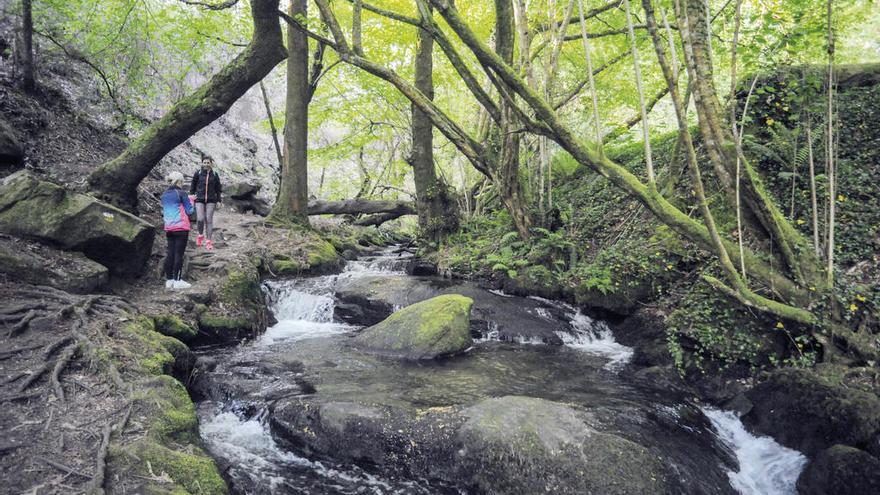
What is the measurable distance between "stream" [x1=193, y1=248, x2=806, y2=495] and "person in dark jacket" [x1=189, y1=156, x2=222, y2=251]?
242cm

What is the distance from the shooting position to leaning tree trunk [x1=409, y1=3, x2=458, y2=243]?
13.5 m

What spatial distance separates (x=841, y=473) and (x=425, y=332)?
5.18 metres

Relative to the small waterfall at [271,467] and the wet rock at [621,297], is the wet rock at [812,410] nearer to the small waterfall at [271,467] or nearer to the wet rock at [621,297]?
the wet rock at [621,297]

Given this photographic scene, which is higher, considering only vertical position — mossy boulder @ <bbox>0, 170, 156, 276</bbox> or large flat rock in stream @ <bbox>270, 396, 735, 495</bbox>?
mossy boulder @ <bbox>0, 170, 156, 276</bbox>

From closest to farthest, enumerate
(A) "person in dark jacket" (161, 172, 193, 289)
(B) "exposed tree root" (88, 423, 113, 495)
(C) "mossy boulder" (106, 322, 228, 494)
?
(B) "exposed tree root" (88, 423, 113, 495) < (C) "mossy boulder" (106, 322, 228, 494) < (A) "person in dark jacket" (161, 172, 193, 289)

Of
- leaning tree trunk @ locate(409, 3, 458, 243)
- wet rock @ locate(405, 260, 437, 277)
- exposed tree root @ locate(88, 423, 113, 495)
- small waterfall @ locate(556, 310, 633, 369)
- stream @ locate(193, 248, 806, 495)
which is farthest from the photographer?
leaning tree trunk @ locate(409, 3, 458, 243)

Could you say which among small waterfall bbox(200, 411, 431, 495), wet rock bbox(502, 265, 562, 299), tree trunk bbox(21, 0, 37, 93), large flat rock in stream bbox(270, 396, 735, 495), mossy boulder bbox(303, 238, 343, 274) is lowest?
small waterfall bbox(200, 411, 431, 495)

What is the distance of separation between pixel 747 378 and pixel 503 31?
842 centimetres

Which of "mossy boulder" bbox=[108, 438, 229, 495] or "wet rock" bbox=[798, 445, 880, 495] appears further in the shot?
"wet rock" bbox=[798, 445, 880, 495]

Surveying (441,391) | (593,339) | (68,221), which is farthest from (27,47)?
(593,339)

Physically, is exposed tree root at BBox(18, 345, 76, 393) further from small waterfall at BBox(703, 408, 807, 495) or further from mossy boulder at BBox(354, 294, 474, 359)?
small waterfall at BBox(703, 408, 807, 495)

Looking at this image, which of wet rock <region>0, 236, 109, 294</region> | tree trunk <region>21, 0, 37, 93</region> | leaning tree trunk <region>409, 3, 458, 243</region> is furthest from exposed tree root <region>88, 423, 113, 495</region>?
tree trunk <region>21, 0, 37, 93</region>

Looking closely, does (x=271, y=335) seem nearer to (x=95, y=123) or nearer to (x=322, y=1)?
(x=322, y=1)

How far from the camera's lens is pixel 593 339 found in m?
8.50
